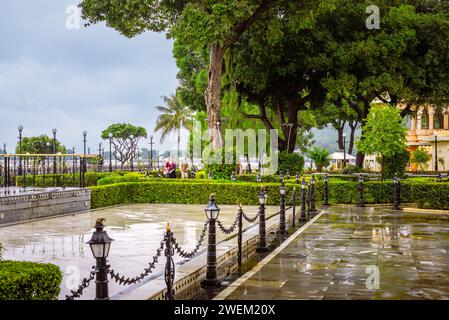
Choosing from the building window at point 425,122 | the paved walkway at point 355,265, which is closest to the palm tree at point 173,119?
the building window at point 425,122

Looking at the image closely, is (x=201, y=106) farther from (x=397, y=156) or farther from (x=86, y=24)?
(x=397, y=156)

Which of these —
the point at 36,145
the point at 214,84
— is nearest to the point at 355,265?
the point at 214,84

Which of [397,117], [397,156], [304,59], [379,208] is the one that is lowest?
[379,208]

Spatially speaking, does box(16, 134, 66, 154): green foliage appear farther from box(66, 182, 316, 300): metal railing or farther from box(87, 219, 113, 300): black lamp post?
box(87, 219, 113, 300): black lamp post

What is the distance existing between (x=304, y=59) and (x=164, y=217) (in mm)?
18588

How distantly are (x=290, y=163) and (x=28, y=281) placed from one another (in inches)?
1184

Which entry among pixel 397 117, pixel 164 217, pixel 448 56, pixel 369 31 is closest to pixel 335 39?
pixel 369 31

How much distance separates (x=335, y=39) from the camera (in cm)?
3609

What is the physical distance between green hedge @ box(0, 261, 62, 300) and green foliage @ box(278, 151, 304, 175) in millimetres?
29280

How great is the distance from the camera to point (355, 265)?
10477 mm

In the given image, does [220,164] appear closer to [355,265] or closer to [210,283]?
[355,265]

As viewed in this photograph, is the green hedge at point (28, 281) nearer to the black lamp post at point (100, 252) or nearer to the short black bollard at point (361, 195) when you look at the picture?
the black lamp post at point (100, 252)

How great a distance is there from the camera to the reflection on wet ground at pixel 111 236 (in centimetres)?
1023

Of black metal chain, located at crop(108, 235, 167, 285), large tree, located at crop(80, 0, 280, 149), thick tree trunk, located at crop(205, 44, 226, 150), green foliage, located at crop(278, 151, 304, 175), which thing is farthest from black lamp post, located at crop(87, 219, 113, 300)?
green foliage, located at crop(278, 151, 304, 175)
